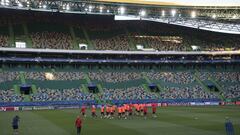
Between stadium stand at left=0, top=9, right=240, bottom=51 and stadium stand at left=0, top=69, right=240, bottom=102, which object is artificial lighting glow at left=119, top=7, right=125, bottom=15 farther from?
stadium stand at left=0, top=69, right=240, bottom=102

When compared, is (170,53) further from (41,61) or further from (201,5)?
(41,61)

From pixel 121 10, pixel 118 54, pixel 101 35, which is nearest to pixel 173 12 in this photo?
pixel 121 10

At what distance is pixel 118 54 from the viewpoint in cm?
7769

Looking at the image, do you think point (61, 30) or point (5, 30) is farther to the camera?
point (61, 30)

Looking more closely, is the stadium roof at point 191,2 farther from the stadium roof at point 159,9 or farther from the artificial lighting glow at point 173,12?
the artificial lighting glow at point 173,12

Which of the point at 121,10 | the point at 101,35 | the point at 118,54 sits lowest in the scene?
the point at 118,54

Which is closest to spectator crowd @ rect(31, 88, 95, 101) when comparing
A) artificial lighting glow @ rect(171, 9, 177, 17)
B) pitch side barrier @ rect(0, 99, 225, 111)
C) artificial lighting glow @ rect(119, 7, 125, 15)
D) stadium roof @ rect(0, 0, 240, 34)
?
pitch side barrier @ rect(0, 99, 225, 111)

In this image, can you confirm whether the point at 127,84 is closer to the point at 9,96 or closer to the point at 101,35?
the point at 101,35

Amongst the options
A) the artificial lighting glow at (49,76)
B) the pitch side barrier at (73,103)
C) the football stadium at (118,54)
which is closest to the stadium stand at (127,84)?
the artificial lighting glow at (49,76)

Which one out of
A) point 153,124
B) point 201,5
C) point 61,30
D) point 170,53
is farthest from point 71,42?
point 153,124

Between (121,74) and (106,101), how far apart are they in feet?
42.7

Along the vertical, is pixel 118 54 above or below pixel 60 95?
above

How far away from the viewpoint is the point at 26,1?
6525 cm

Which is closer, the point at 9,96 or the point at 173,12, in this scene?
the point at 9,96
